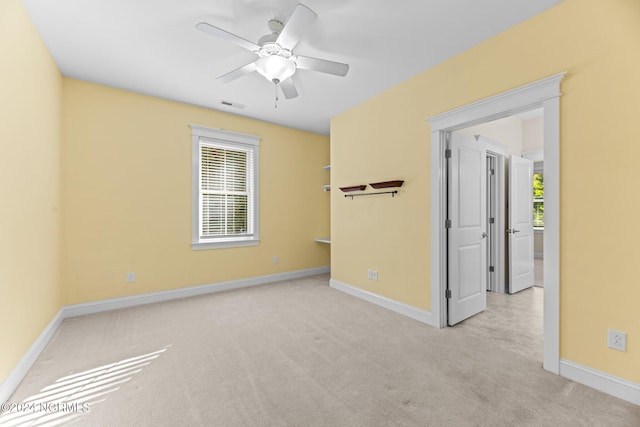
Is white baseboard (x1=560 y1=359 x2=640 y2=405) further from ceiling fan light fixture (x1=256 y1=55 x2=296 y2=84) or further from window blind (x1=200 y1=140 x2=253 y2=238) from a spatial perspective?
window blind (x1=200 y1=140 x2=253 y2=238)

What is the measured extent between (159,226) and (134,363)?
2009mm

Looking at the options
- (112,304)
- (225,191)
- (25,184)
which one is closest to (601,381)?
(25,184)

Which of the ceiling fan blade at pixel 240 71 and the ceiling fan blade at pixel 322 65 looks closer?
the ceiling fan blade at pixel 322 65

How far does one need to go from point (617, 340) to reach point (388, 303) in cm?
197

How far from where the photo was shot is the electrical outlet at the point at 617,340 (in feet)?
5.81

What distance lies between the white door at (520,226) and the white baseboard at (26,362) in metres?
5.29

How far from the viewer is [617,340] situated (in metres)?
1.80

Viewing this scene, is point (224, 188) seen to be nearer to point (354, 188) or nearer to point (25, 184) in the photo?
point (354, 188)

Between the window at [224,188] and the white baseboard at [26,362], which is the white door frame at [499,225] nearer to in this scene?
the window at [224,188]

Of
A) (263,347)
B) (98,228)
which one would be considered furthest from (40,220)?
(263,347)

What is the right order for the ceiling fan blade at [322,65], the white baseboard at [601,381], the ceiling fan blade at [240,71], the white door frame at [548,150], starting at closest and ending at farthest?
the white baseboard at [601,381] < the white door frame at [548,150] < the ceiling fan blade at [322,65] < the ceiling fan blade at [240,71]

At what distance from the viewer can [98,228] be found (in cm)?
335

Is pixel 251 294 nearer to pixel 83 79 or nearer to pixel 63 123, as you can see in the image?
pixel 63 123

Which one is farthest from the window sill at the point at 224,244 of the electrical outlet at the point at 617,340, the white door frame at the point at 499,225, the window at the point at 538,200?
the window at the point at 538,200
